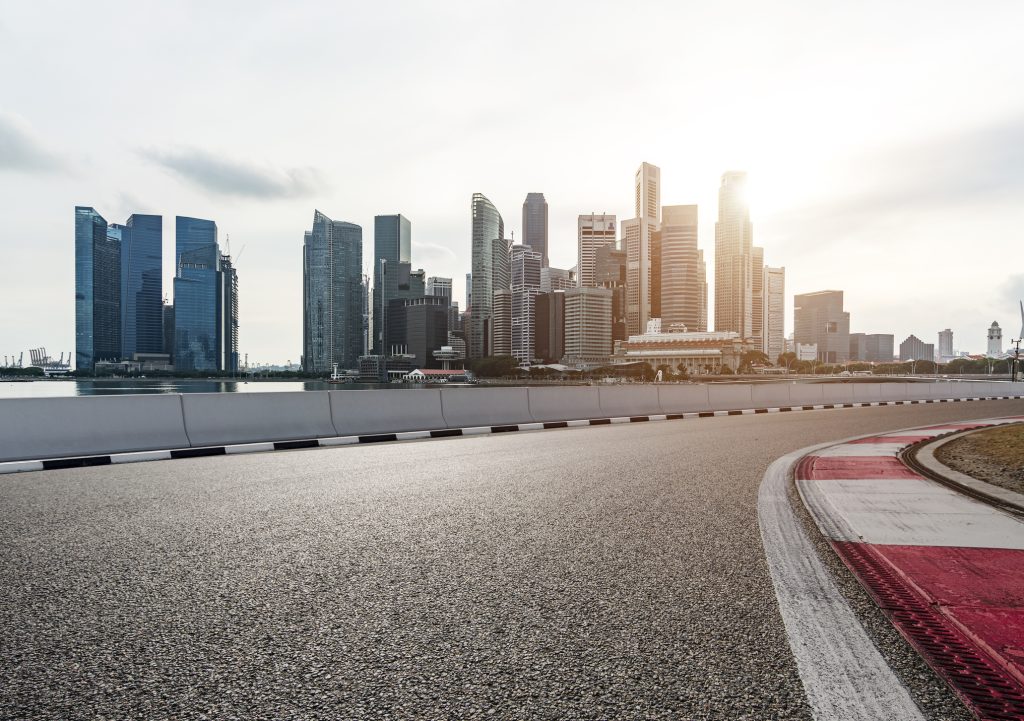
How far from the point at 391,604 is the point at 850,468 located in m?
7.99

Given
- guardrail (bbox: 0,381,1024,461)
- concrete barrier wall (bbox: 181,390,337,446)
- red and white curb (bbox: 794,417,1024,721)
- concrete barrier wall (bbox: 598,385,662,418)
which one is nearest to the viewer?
red and white curb (bbox: 794,417,1024,721)

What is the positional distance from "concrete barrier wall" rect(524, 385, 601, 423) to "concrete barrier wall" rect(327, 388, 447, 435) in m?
3.59

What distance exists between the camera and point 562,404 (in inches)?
763

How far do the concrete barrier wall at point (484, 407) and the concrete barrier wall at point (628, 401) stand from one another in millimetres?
3347

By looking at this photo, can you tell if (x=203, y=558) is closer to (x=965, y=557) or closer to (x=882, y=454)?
(x=965, y=557)

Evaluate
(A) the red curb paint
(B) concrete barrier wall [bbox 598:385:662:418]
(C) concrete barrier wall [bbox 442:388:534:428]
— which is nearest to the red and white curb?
(A) the red curb paint

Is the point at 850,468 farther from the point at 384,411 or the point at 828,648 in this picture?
the point at 384,411

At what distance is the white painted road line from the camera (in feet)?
7.89

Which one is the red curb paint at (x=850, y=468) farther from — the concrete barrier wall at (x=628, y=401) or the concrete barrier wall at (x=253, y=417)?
the concrete barrier wall at (x=628, y=401)

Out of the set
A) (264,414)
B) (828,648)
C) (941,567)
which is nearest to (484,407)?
(264,414)

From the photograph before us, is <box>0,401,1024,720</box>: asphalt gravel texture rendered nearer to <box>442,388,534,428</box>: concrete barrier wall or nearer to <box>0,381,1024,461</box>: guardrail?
<box>0,381,1024,461</box>: guardrail

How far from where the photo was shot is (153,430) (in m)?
11.7

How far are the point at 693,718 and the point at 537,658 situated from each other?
0.76m

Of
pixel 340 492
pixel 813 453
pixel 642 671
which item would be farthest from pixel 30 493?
pixel 813 453
